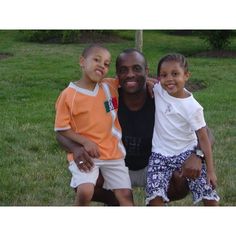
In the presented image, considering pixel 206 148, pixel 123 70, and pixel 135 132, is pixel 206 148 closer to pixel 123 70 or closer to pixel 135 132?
pixel 135 132

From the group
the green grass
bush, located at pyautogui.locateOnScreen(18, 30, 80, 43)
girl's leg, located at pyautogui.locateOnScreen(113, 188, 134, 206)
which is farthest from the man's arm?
bush, located at pyautogui.locateOnScreen(18, 30, 80, 43)

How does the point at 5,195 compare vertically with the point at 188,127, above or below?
below

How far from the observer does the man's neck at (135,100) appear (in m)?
A: 3.30

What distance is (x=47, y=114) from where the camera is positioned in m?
7.24

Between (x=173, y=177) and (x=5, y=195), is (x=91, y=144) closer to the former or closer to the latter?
(x=173, y=177)

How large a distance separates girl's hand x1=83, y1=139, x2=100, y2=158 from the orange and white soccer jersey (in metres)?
0.08

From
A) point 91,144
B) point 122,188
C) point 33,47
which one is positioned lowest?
point 122,188

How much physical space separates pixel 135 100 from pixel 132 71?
0.68 feet

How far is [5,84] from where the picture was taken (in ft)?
29.5

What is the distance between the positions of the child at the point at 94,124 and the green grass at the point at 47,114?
100 centimetres

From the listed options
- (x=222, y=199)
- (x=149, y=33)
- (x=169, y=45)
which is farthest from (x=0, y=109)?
(x=149, y=33)

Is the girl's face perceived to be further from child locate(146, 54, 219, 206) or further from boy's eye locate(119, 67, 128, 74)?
boy's eye locate(119, 67, 128, 74)

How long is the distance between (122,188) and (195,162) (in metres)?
0.47

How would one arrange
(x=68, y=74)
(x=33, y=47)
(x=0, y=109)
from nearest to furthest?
(x=0, y=109) < (x=68, y=74) < (x=33, y=47)
